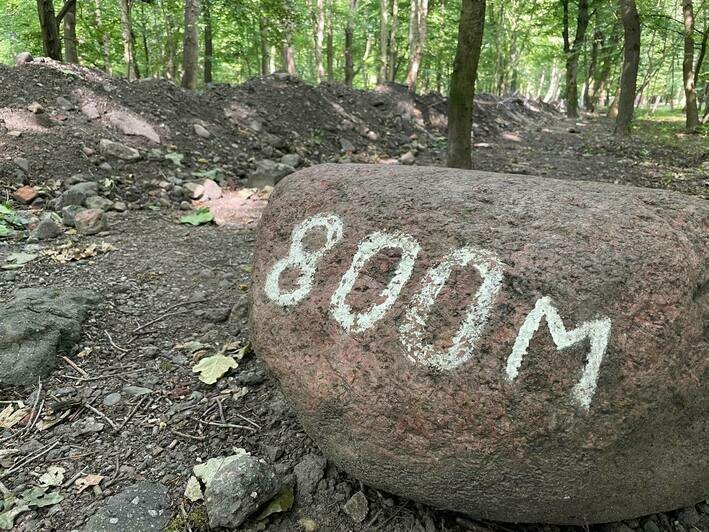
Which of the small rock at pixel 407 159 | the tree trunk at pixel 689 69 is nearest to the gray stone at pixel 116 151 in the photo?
the small rock at pixel 407 159

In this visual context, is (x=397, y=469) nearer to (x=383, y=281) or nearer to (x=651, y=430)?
(x=383, y=281)

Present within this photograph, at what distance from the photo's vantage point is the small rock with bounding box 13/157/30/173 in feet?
14.6

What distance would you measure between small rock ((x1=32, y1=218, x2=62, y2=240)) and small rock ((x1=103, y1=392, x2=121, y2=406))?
6.66 feet

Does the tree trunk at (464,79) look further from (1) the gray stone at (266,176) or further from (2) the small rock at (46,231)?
(2) the small rock at (46,231)

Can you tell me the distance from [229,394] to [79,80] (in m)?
5.16

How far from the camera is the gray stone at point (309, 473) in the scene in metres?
1.69

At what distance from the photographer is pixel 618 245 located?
4.70ft

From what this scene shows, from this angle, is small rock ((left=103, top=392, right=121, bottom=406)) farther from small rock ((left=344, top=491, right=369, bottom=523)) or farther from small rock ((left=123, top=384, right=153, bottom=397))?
small rock ((left=344, top=491, right=369, bottom=523))

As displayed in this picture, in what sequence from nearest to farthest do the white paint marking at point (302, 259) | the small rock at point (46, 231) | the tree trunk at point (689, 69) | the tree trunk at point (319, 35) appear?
the white paint marking at point (302, 259) → the small rock at point (46, 231) → the tree trunk at point (689, 69) → the tree trunk at point (319, 35)

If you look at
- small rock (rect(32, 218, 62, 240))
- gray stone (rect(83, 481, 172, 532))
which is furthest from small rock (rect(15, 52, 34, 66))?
gray stone (rect(83, 481, 172, 532))

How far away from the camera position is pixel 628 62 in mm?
8539

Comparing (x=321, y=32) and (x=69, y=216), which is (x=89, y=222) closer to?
(x=69, y=216)

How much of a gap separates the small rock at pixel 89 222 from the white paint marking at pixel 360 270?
9.54 feet

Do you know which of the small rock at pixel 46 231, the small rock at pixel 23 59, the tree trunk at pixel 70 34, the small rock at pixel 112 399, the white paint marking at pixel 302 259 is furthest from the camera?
the tree trunk at pixel 70 34
